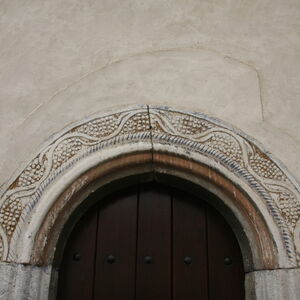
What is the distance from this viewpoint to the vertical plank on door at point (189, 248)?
174cm

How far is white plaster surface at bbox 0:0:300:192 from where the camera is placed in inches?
71.9

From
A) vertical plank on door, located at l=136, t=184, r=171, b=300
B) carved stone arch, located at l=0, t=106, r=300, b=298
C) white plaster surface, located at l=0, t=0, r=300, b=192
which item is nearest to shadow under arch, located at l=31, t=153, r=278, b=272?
carved stone arch, located at l=0, t=106, r=300, b=298

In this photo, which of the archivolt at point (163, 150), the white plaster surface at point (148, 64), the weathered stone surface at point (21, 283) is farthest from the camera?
the white plaster surface at point (148, 64)

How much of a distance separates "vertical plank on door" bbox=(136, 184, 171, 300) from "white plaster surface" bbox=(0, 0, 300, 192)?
0.47 metres

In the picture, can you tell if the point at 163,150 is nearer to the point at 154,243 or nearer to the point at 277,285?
the point at 154,243

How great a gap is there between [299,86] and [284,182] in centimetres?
51

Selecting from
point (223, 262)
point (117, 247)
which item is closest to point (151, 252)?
point (117, 247)

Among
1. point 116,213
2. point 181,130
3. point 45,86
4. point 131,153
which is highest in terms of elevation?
point 45,86

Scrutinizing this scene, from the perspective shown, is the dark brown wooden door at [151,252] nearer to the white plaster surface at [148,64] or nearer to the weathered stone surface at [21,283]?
the weathered stone surface at [21,283]

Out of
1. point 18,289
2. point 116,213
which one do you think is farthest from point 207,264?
point 18,289

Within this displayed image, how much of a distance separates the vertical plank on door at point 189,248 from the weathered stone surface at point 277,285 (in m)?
0.25

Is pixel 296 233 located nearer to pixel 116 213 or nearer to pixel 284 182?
pixel 284 182

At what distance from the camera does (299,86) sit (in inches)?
74.3

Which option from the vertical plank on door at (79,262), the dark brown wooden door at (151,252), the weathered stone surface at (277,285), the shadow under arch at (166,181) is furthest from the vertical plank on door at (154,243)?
the weathered stone surface at (277,285)
